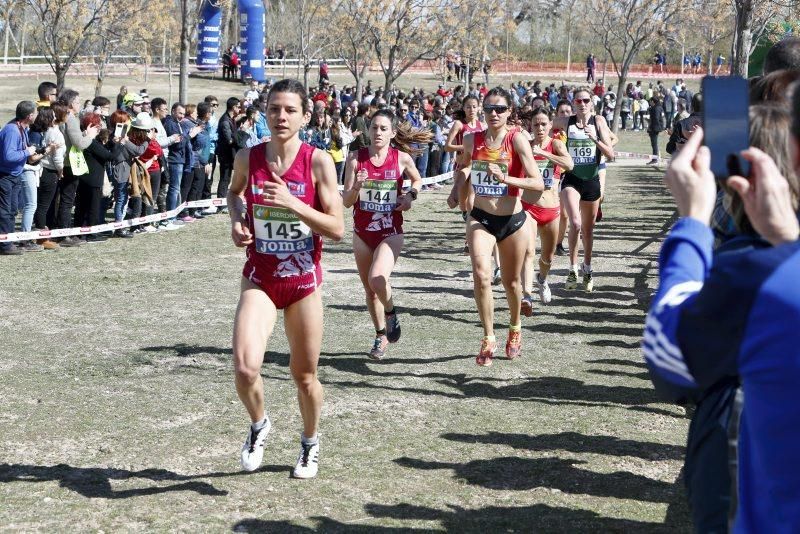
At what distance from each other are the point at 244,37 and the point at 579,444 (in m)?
42.4

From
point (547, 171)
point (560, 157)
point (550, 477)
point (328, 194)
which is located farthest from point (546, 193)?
point (328, 194)

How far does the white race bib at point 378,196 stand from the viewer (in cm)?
Answer: 898

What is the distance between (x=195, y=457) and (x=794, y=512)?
15.4ft

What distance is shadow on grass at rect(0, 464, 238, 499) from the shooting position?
581cm

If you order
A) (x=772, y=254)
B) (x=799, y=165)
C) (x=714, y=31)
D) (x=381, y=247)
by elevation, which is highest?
(x=714, y=31)

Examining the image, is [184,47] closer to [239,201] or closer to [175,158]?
[175,158]

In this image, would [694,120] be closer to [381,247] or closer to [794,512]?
[381,247]

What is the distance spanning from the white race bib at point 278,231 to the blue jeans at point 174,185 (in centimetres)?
1112

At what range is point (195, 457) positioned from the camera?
20.9 feet

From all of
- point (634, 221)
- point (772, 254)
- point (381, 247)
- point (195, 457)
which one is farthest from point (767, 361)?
point (634, 221)

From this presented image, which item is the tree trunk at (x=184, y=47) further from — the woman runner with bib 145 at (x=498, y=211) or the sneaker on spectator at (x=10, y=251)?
the woman runner with bib 145 at (x=498, y=211)

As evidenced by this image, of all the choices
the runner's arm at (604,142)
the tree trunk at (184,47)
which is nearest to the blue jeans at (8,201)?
the runner's arm at (604,142)

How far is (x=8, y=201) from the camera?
1363 cm

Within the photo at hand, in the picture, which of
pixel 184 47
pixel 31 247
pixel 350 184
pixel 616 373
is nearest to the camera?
pixel 616 373
